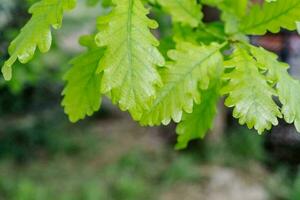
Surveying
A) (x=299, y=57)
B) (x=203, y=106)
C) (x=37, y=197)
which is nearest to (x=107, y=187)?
(x=37, y=197)

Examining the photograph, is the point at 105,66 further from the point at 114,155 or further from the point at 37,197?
the point at 114,155

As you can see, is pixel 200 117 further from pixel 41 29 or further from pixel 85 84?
pixel 41 29

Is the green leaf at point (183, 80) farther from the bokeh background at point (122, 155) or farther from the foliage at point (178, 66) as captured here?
the bokeh background at point (122, 155)

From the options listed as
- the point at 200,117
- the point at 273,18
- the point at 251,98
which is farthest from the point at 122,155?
the point at 251,98

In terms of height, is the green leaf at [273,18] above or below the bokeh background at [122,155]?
above

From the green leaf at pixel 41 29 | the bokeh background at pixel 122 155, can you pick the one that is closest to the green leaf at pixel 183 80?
the green leaf at pixel 41 29

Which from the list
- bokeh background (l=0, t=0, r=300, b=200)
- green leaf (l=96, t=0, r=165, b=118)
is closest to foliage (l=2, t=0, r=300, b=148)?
green leaf (l=96, t=0, r=165, b=118)

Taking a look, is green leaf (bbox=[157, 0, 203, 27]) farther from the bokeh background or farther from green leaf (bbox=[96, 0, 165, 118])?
the bokeh background
